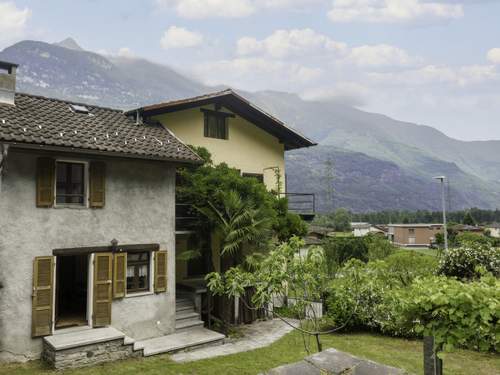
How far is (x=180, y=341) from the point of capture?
562 inches

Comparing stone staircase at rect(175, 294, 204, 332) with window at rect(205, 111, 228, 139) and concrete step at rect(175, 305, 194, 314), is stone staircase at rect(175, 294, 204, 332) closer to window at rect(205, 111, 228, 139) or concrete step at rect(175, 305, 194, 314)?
concrete step at rect(175, 305, 194, 314)

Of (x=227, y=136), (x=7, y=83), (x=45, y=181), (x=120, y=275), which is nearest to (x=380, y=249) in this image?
(x=227, y=136)

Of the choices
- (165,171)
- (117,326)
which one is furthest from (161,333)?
(165,171)

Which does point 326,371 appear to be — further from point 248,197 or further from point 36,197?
point 248,197

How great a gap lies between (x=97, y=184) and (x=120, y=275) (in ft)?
10.2

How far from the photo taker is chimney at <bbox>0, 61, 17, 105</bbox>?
547 inches

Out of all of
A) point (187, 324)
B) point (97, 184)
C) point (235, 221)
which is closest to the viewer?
point (97, 184)

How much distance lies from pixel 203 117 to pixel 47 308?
35.2 ft

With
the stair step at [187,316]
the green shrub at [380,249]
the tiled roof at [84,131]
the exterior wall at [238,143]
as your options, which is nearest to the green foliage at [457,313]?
the tiled roof at [84,131]

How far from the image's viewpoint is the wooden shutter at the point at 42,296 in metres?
12.2

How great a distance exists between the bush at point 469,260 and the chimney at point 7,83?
1800cm

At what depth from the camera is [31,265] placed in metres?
12.2

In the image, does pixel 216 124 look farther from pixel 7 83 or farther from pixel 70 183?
pixel 7 83

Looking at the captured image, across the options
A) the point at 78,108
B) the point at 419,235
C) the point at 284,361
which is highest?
the point at 78,108
